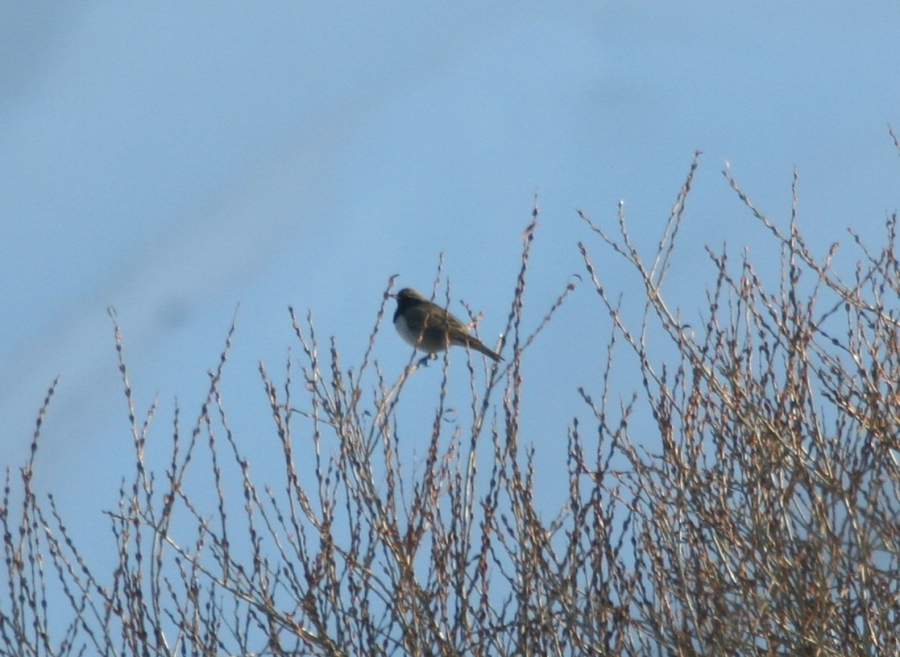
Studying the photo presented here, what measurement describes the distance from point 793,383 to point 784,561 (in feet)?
3.08

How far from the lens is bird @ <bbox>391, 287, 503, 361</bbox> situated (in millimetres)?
9778

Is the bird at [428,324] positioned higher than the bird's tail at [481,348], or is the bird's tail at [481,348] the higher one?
the bird at [428,324]

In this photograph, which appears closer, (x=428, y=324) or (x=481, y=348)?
(x=481, y=348)

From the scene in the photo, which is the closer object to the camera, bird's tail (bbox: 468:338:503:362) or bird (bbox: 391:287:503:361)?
bird's tail (bbox: 468:338:503:362)

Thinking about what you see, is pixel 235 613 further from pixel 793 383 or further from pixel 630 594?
pixel 793 383

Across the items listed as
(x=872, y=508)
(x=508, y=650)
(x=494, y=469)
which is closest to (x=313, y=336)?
(x=494, y=469)

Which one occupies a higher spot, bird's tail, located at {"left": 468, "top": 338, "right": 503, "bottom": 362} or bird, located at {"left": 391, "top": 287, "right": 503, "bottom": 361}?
bird, located at {"left": 391, "top": 287, "right": 503, "bottom": 361}

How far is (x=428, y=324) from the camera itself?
9617 millimetres

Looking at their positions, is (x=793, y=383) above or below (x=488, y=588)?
above

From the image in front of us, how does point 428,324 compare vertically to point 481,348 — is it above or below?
above

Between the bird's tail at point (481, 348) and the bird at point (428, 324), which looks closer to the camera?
the bird's tail at point (481, 348)

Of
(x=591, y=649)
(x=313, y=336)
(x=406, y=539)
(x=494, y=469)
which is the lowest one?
(x=591, y=649)

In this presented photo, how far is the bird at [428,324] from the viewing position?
32.1ft

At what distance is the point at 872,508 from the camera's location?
517 cm
